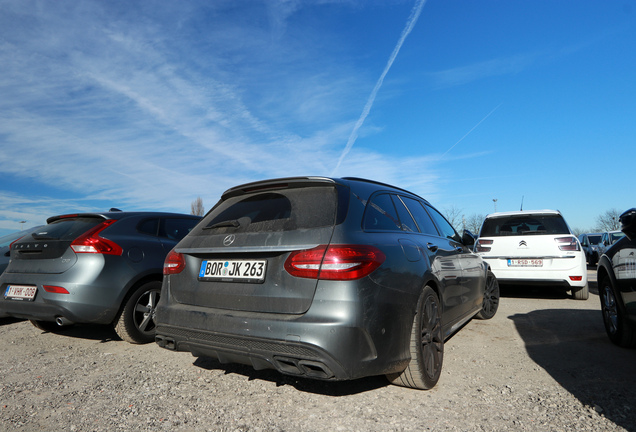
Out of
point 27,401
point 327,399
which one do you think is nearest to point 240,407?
point 327,399

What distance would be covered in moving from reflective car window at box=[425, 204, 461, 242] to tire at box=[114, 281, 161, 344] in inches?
126

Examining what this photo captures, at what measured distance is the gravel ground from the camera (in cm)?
261

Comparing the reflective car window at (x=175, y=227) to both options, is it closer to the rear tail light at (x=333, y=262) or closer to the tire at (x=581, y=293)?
the rear tail light at (x=333, y=262)

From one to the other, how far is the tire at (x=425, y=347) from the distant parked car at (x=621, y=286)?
1.97 meters

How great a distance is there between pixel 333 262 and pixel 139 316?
3144 millimetres

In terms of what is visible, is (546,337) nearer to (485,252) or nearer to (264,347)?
(485,252)

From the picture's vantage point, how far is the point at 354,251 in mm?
2525

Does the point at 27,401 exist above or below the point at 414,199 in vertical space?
below

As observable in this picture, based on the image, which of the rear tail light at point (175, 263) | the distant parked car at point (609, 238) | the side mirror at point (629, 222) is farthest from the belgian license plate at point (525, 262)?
the distant parked car at point (609, 238)

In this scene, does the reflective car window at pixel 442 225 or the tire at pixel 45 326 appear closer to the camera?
the reflective car window at pixel 442 225

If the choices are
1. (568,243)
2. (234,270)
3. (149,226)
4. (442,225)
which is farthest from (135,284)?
(568,243)

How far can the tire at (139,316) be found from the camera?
447 centimetres

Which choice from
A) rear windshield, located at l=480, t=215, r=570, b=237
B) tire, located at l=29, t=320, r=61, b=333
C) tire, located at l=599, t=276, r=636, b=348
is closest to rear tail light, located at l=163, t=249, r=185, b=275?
tire, located at l=29, t=320, r=61, b=333

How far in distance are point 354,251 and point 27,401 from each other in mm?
2633
